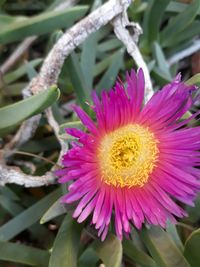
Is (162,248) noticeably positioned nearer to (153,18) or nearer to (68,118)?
(68,118)

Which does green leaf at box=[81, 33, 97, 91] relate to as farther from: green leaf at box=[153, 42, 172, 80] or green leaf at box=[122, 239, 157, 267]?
green leaf at box=[122, 239, 157, 267]

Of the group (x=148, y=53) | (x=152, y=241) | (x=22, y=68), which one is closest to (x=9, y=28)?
(x=22, y=68)

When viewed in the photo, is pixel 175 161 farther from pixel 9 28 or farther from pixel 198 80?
pixel 9 28

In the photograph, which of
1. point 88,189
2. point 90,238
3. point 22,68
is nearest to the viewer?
point 88,189

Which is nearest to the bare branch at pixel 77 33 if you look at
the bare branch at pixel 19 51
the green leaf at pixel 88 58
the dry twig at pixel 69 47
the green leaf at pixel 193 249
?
the dry twig at pixel 69 47

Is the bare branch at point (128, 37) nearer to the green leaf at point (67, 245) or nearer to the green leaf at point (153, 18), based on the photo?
the green leaf at point (153, 18)

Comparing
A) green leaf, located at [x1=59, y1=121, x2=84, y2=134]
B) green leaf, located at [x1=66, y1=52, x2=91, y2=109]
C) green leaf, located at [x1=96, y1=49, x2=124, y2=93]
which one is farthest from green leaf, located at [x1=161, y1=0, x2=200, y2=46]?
green leaf, located at [x1=59, y1=121, x2=84, y2=134]

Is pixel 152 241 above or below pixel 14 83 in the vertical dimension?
below
